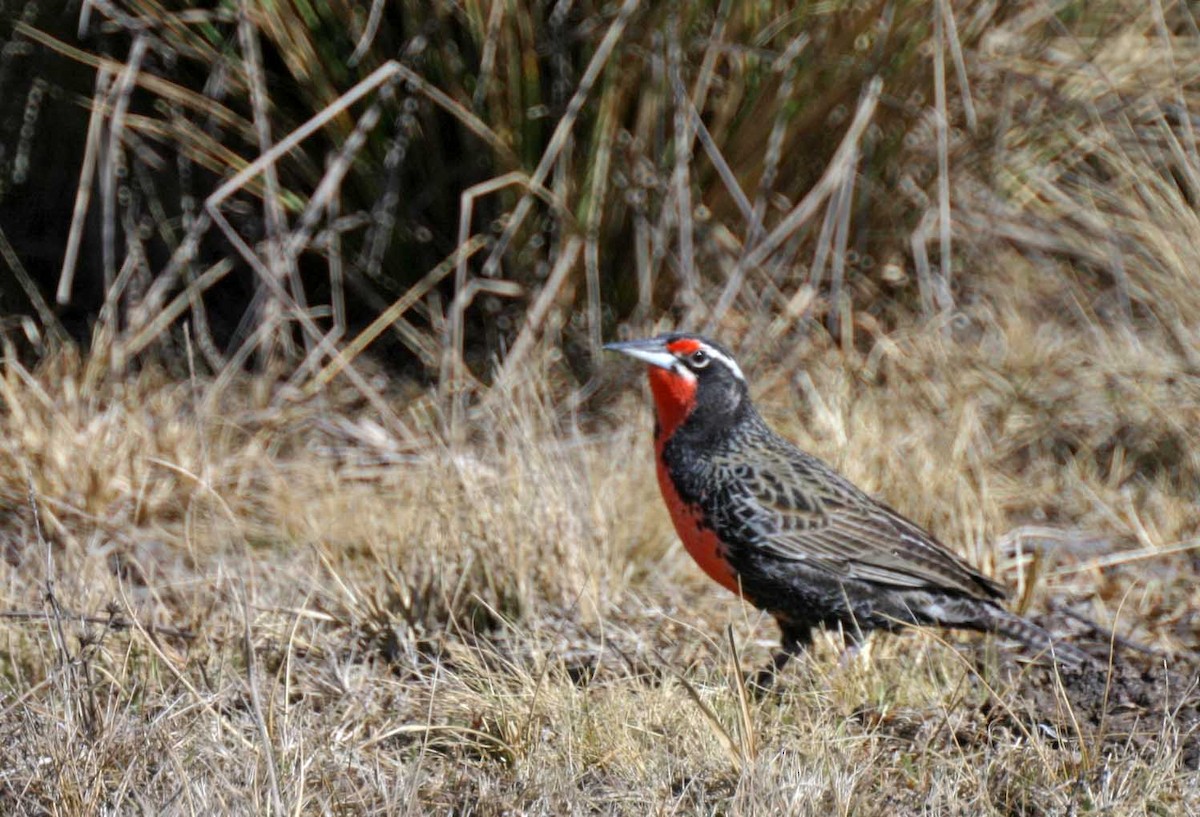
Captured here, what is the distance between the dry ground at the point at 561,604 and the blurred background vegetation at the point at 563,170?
10.3 inches

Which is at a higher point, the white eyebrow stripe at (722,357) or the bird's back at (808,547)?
the white eyebrow stripe at (722,357)

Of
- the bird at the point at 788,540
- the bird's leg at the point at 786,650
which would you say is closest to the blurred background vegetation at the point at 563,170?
the bird at the point at 788,540

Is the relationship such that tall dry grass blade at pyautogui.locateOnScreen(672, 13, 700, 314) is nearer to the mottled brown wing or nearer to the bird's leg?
the mottled brown wing

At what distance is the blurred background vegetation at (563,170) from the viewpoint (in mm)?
5961

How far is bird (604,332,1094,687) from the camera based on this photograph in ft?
14.3

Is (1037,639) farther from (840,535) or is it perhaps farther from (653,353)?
(653,353)

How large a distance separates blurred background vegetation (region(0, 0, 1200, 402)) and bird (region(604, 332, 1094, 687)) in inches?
56.4

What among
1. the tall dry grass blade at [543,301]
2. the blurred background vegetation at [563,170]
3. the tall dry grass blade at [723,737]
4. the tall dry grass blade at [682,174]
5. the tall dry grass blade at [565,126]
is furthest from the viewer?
the tall dry grass blade at [543,301]

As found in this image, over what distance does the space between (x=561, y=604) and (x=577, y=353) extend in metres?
1.97

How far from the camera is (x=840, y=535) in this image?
4.50 m

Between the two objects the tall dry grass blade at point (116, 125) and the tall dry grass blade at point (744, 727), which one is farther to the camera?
the tall dry grass blade at point (116, 125)

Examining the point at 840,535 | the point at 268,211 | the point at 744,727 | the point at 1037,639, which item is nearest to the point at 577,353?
the point at 268,211

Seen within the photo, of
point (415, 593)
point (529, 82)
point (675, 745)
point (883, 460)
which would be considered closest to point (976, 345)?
point (883, 460)

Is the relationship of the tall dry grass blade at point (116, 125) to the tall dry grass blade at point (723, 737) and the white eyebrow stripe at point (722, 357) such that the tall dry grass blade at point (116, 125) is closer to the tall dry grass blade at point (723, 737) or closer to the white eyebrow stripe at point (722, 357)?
the white eyebrow stripe at point (722, 357)
